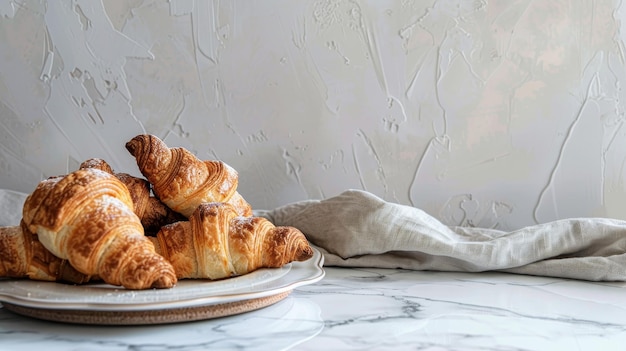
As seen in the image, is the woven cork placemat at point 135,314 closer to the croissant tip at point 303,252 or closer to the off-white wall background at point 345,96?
the croissant tip at point 303,252

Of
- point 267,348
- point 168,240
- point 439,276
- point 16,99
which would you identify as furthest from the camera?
point 16,99

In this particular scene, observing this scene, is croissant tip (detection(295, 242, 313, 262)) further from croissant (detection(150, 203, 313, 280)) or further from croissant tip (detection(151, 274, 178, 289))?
croissant tip (detection(151, 274, 178, 289))

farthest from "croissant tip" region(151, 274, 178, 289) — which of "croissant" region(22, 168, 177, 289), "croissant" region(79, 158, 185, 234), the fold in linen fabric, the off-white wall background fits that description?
the off-white wall background

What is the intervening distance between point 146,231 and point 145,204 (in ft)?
0.12

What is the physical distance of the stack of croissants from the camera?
689 mm

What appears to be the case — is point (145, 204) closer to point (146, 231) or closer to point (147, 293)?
point (146, 231)

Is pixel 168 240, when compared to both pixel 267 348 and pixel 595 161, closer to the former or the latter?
pixel 267 348

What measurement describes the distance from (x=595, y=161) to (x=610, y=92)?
0.13m

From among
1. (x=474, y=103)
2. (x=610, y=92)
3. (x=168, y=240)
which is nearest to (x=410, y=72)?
(x=474, y=103)

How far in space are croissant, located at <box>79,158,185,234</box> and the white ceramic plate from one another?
13cm

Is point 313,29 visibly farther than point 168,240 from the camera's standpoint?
Yes

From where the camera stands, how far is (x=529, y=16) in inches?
48.9

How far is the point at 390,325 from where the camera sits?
729 millimetres

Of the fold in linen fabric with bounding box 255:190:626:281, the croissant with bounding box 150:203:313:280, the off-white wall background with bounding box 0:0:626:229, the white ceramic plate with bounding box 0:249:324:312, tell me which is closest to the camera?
the white ceramic plate with bounding box 0:249:324:312
